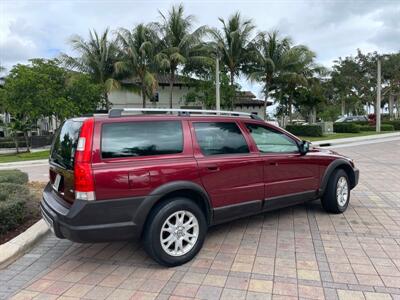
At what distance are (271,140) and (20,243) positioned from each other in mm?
3478

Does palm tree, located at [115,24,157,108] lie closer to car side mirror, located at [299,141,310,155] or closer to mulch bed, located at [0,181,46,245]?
mulch bed, located at [0,181,46,245]

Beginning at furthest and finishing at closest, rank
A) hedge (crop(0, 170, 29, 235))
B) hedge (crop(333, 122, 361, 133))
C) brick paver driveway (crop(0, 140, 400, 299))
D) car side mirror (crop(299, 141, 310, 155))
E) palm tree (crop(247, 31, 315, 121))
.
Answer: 1. hedge (crop(333, 122, 361, 133))
2. palm tree (crop(247, 31, 315, 121))
3. car side mirror (crop(299, 141, 310, 155))
4. hedge (crop(0, 170, 29, 235))
5. brick paver driveway (crop(0, 140, 400, 299))

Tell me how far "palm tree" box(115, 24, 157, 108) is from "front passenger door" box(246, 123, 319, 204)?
20.3 m

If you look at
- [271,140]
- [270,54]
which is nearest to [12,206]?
[271,140]

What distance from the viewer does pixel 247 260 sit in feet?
13.1

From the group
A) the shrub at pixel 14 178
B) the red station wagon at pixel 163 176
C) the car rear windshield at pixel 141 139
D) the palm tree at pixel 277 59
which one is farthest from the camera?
the palm tree at pixel 277 59

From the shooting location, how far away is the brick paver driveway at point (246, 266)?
132 inches

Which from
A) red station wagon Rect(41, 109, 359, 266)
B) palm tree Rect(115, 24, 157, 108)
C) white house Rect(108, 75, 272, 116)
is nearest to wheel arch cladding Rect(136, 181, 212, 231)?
red station wagon Rect(41, 109, 359, 266)

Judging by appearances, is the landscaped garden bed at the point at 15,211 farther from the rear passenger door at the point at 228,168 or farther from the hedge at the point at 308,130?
the hedge at the point at 308,130

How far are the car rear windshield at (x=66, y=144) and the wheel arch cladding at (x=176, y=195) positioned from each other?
841mm

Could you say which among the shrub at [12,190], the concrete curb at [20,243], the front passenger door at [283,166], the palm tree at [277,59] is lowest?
the concrete curb at [20,243]

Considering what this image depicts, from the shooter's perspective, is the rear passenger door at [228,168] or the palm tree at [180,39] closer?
the rear passenger door at [228,168]

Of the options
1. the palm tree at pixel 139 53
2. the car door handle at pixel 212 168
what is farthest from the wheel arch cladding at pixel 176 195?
the palm tree at pixel 139 53

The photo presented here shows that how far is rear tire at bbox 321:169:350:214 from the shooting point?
5.54 m
